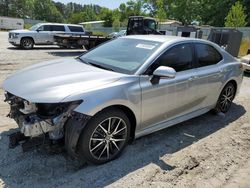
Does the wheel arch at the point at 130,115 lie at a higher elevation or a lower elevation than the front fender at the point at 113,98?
lower

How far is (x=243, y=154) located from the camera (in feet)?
14.1

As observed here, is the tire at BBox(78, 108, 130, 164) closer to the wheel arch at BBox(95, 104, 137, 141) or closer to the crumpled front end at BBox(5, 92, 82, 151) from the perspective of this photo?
the wheel arch at BBox(95, 104, 137, 141)

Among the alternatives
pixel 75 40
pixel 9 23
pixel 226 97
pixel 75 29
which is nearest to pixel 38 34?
pixel 75 29

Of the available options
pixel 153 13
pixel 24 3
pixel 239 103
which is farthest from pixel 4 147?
pixel 24 3

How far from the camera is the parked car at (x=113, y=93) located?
3.25m

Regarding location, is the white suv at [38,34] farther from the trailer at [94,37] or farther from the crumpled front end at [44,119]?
the crumpled front end at [44,119]

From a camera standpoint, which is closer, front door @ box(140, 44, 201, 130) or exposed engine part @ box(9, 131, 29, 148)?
exposed engine part @ box(9, 131, 29, 148)

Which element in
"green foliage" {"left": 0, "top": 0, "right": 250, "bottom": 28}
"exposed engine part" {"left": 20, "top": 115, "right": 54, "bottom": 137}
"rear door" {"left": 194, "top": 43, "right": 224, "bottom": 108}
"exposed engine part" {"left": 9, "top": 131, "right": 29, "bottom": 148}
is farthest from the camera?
"green foliage" {"left": 0, "top": 0, "right": 250, "bottom": 28}

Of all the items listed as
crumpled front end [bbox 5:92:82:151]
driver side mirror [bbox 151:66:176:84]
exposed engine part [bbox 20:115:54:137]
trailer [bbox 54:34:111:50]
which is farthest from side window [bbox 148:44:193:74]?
trailer [bbox 54:34:111:50]

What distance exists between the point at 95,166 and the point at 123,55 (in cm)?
172

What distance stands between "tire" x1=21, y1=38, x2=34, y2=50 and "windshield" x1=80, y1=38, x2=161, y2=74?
1357cm

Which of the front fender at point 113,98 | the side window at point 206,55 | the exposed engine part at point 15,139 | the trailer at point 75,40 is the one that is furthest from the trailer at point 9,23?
the front fender at point 113,98

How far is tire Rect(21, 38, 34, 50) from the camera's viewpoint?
17062mm

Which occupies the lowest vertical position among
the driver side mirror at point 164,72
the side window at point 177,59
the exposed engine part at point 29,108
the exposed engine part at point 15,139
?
the exposed engine part at point 15,139
